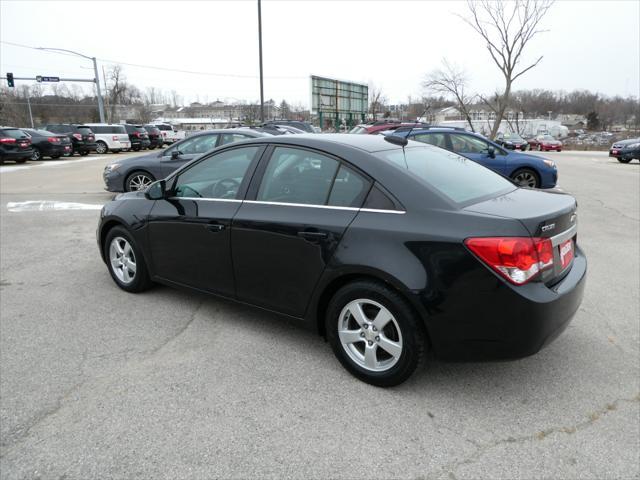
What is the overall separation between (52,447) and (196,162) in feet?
7.69

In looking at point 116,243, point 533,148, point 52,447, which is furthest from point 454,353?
point 533,148

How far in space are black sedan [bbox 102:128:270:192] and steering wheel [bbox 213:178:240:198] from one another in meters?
5.89

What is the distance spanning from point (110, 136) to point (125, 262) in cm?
2562

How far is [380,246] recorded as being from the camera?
2.70 m

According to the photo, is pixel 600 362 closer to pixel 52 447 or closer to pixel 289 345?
pixel 289 345

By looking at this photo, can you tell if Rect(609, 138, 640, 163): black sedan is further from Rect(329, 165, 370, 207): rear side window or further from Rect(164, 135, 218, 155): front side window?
Rect(329, 165, 370, 207): rear side window

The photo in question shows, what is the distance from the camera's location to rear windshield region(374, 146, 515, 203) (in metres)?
2.92

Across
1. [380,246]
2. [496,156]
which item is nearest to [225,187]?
[380,246]

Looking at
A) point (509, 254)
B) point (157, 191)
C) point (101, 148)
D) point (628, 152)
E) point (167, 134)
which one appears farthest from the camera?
point (167, 134)

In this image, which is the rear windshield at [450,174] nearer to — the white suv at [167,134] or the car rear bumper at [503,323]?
the car rear bumper at [503,323]

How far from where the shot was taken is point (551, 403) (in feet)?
8.95

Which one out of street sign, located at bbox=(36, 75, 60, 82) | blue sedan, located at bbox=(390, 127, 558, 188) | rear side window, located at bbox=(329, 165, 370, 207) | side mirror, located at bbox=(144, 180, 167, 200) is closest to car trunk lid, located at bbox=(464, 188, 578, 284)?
rear side window, located at bbox=(329, 165, 370, 207)

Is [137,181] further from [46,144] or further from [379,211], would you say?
[46,144]

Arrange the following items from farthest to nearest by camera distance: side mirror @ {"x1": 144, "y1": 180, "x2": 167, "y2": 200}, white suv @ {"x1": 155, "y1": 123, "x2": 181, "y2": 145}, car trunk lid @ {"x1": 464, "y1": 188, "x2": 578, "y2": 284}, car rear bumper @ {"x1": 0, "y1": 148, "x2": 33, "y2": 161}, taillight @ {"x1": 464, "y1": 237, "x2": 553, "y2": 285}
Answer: white suv @ {"x1": 155, "y1": 123, "x2": 181, "y2": 145}, car rear bumper @ {"x1": 0, "y1": 148, "x2": 33, "y2": 161}, side mirror @ {"x1": 144, "y1": 180, "x2": 167, "y2": 200}, car trunk lid @ {"x1": 464, "y1": 188, "x2": 578, "y2": 284}, taillight @ {"x1": 464, "y1": 237, "x2": 553, "y2": 285}
